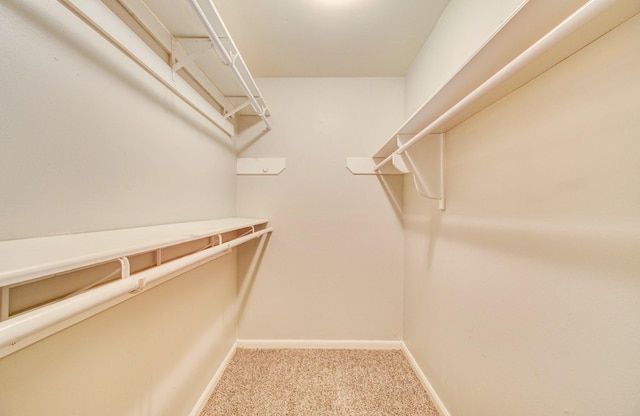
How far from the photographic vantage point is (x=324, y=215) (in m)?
1.83

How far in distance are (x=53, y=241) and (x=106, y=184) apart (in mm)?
253

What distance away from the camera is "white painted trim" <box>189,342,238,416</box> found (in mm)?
1203

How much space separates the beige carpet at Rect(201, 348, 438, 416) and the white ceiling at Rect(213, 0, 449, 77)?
2146mm

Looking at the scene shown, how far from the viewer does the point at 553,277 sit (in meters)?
0.65

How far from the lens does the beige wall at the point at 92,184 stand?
50cm

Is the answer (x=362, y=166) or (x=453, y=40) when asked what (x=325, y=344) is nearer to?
(x=362, y=166)

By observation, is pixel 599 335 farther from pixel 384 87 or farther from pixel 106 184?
pixel 384 87

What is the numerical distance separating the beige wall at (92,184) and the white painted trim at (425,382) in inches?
51.0

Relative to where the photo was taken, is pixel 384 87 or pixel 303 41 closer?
pixel 303 41

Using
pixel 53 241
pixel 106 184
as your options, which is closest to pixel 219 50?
pixel 106 184

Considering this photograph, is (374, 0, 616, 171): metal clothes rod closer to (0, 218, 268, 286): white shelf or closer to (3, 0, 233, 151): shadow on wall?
(0, 218, 268, 286): white shelf

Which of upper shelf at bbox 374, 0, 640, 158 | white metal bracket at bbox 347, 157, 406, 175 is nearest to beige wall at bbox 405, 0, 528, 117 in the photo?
upper shelf at bbox 374, 0, 640, 158

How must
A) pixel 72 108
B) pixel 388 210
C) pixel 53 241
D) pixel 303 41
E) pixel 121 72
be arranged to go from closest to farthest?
pixel 53 241 < pixel 72 108 < pixel 121 72 < pixel 303 41 < pixel 388 210

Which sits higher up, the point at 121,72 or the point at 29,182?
the point at 121,72
